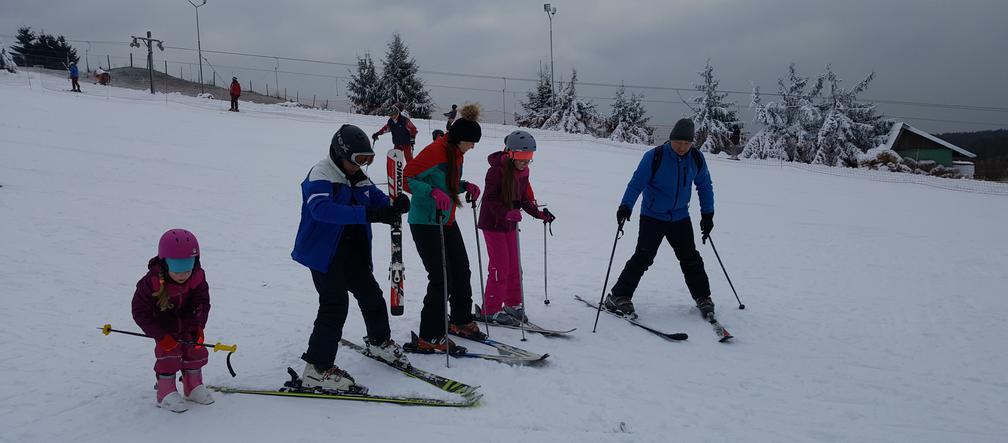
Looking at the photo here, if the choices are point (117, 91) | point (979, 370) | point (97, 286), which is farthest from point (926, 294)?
point (117, 91)

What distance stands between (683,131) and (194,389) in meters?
4.45

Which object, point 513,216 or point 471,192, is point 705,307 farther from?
point 471,192

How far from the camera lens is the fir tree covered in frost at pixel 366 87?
138 ft

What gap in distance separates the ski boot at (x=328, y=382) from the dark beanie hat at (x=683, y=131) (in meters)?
3.57

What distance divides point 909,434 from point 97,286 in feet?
23.2

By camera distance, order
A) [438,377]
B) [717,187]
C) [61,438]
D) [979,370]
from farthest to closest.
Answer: [717,187] → [979,370] → [438,377] → [61,438]

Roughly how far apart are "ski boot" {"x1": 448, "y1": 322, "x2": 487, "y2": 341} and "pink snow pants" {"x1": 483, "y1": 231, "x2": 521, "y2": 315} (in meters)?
0.33

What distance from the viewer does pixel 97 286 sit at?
592 centimetres

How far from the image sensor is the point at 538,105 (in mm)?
41344

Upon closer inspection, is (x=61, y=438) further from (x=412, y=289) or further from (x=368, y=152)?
(x=412, y=289)

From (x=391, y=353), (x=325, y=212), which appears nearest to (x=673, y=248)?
(x=391, y=353)

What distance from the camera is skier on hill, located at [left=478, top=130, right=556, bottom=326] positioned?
5.19m

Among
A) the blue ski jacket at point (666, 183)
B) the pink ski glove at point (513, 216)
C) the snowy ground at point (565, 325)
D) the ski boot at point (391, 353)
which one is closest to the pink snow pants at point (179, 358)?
the snowy ground at point (565, 325)

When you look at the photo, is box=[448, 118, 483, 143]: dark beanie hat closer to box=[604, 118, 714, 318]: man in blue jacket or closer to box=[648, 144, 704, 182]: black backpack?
box=[604, 118, 714, 318]: man in blue jacket
